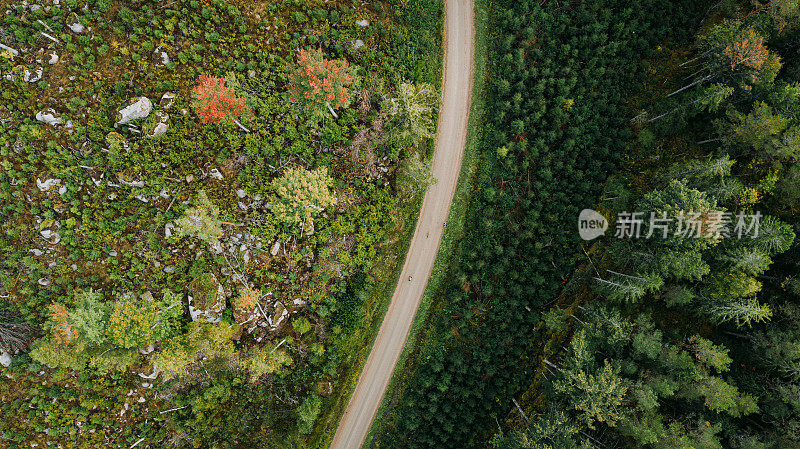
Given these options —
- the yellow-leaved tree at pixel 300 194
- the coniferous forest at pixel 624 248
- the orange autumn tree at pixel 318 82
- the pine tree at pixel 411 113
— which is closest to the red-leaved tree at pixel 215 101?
the orange autumn tree at pixel 318 82

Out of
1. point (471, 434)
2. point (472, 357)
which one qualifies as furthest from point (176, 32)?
point (471, 434)

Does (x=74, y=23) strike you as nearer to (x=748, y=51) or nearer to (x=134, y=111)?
(x=134, y=111)

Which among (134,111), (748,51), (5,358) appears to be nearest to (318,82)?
(134,111)

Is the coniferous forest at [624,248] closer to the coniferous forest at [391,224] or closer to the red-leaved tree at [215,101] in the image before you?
the coniferous forest at [391,224]

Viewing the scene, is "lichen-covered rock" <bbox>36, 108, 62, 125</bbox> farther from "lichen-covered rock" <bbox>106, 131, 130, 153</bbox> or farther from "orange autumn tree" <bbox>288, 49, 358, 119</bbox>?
"orange autumn tree" <bbox>288, 49, 358, 119</bbox>

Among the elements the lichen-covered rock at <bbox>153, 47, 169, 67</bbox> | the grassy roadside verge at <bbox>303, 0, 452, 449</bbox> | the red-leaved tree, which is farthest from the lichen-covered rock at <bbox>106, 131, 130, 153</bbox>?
the grassy roadside verge at <bbox>303, 0, 452, 449</bbox>
